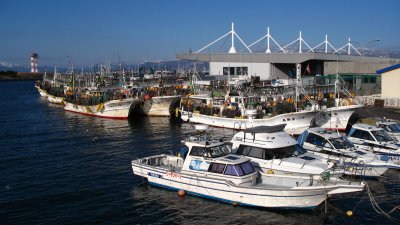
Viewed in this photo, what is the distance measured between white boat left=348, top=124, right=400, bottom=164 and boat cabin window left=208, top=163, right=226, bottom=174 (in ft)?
37.0

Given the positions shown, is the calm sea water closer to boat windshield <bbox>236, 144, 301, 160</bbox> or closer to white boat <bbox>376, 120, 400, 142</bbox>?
boat windshield <bbox>236, 144, 301, 160</bbox>

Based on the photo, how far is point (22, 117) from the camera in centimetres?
6372

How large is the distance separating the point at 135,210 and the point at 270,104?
2739 cm

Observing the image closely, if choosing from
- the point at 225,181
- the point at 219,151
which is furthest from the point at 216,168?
the point at 219,151

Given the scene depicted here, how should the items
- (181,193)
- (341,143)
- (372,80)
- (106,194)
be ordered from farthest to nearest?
1. (372,80)
2. (341,143)
3. (106,194)
4. (181,193)

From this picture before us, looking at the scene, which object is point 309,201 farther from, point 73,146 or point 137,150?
point 73,146

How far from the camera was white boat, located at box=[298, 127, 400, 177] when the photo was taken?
24984 mm

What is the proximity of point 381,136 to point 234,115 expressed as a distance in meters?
19.5

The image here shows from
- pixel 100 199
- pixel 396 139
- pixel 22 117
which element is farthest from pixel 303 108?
pixel 22 117

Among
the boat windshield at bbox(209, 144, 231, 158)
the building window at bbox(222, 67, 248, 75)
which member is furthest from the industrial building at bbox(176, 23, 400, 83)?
the boat windshield at bbox(209, 144, 231, 158)

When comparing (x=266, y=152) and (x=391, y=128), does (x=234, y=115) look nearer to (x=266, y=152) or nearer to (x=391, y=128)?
(x=391, y=128)

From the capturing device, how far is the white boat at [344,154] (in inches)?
984

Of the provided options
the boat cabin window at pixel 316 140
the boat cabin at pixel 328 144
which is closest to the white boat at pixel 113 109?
the boat cabin at pixel 328 144

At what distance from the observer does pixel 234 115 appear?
153ft
